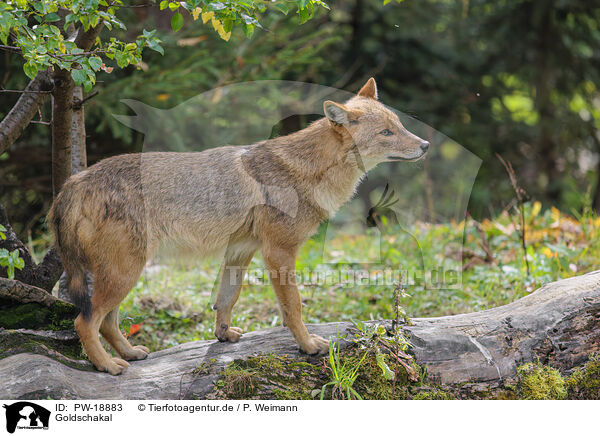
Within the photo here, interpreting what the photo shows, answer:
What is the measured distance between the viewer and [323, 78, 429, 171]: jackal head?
14.0 feet

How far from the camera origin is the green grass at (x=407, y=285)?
580 centimetres

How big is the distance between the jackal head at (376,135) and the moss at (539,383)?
1.72m

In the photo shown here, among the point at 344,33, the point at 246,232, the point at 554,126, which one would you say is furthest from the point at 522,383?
the point at 554,126

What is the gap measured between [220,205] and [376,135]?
1325 mm

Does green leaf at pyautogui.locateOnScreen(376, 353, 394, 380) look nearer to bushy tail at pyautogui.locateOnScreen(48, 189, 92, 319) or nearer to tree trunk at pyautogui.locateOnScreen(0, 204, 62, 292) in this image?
bushy tail at pyautogui.locateOnScreen(48, 189, 92, 319)

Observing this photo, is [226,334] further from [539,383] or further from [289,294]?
[539,383]

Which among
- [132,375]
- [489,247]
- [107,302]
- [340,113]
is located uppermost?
[340,113]

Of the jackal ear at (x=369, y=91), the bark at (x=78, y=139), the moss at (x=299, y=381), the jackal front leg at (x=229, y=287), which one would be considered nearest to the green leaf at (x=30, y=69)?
the bark at (x=78, y=139)

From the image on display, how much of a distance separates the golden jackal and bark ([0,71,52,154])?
850mm

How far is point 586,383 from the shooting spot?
3881 mm

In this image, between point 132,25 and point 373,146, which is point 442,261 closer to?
point 373,146

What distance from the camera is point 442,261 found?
6738 millimetres

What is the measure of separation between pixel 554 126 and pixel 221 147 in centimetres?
908
